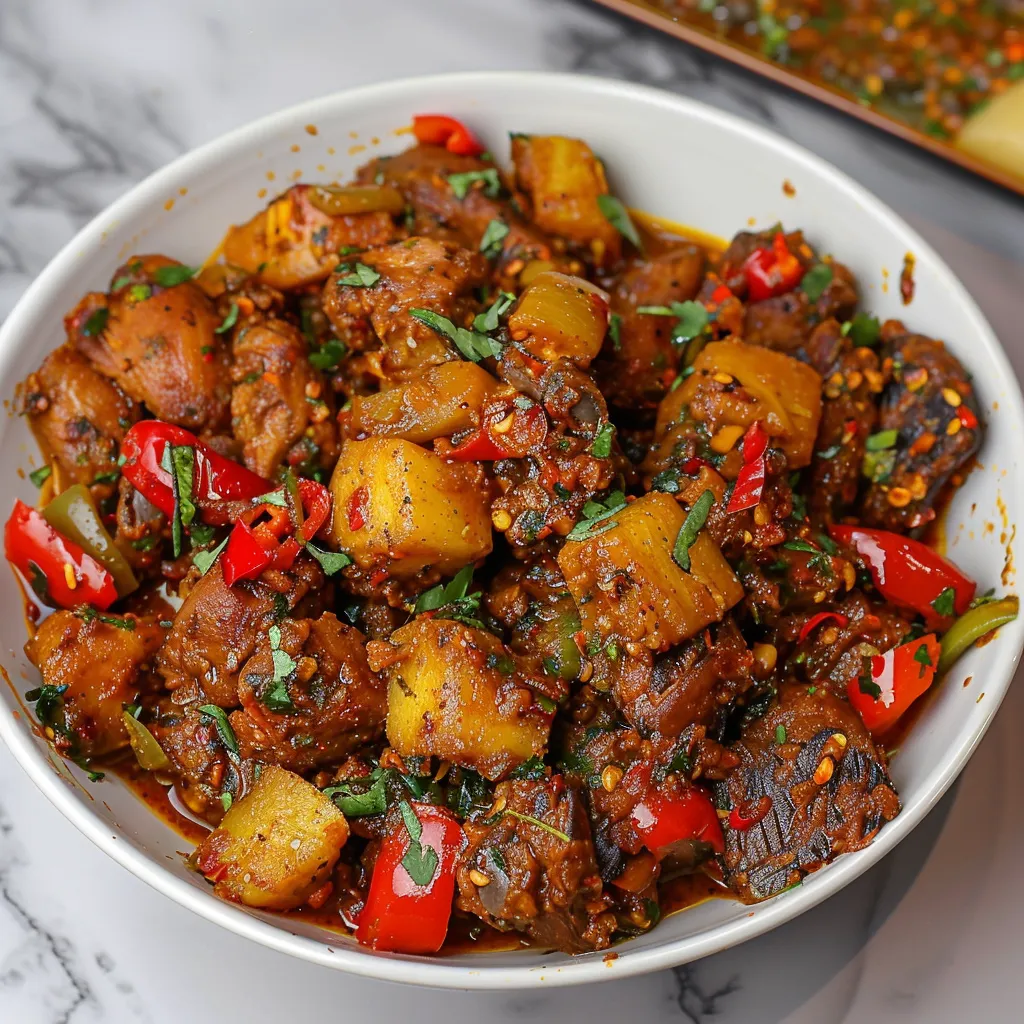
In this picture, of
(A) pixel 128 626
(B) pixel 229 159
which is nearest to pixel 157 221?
(B) pixel 229 159

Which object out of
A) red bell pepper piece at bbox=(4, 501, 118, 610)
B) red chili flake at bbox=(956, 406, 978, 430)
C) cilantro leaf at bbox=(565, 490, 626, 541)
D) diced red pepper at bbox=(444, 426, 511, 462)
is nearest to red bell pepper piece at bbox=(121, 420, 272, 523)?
red bell pepper piece at bbox=(4, 501, 118, 610)

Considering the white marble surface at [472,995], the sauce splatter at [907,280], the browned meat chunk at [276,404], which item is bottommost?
the white marble surface at [472,995]

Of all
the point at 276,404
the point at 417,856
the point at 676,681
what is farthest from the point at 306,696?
the point at 676,681

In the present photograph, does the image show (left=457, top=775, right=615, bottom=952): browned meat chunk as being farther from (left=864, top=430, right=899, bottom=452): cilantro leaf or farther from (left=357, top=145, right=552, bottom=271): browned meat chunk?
(left=357, top=145, right=552, bottom=271): browned meat chunk

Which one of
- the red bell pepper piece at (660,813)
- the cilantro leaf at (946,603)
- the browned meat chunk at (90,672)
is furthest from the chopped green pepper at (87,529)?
the cilantro leaf at (946,603)

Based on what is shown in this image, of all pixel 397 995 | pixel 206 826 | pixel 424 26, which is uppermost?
pixel 424 26

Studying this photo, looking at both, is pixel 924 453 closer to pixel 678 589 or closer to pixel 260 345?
pixel 678 589

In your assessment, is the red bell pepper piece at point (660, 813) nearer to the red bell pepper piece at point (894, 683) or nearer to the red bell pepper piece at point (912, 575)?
the red bell pepper piece at point (894, 683)
